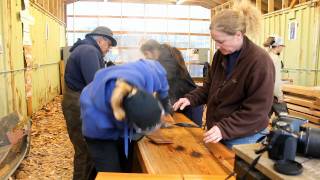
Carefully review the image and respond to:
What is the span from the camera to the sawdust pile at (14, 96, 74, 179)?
403cm

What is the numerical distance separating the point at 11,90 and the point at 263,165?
5.43 m

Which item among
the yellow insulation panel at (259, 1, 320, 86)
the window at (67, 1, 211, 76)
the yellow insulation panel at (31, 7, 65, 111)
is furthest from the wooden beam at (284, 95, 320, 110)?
the window at (67, 1, 211, 76)

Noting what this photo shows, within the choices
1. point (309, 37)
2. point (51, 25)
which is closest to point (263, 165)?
point (309, 37)

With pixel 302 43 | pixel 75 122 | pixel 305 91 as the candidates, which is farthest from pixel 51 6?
pixel 75 122

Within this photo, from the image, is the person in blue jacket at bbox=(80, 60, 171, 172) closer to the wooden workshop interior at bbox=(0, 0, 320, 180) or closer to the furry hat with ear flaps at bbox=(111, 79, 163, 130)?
the furry hat with ear flaps at bbox=(111, 79, 163, 130)

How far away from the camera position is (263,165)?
3.40 ft

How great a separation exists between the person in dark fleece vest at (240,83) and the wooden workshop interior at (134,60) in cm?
11

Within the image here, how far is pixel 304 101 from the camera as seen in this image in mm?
6367

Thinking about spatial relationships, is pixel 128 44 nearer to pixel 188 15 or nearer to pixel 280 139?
pixel 188 15

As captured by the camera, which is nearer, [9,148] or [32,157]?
[9,148]

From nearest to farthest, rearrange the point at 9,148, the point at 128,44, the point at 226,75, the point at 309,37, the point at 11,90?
1. the point at 226,75
2. the point at 9,148
3. the point at 11,90
4. the point at 309,37
5. the point at 128,44

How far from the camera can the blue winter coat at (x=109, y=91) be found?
1570mm

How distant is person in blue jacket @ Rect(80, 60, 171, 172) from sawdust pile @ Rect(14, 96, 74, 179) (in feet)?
7.49

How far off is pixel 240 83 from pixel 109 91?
33.3 inches
